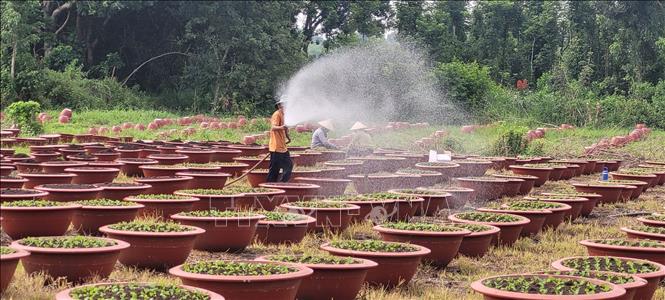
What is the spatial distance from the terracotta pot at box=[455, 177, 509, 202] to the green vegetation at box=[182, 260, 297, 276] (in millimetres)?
6942

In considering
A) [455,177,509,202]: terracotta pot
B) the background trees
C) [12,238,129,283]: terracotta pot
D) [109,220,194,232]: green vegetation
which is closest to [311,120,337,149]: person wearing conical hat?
[455,177,509,202]: terracotta pot

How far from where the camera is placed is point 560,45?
43500 mm

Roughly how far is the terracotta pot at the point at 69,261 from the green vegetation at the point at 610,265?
324 cm

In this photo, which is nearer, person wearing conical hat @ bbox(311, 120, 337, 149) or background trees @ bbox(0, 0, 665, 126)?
person wearing conical hat @ bbox(311, 120, 337, 149)

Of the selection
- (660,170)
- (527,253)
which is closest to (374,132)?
(660,170)

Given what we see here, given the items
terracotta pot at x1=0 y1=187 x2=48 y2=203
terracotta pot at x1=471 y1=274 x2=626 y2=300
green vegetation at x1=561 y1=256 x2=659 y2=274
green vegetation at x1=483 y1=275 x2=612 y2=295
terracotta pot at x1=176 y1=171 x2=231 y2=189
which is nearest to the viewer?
terracotta pot at x1=471 y1=274 x2=626 y2=300

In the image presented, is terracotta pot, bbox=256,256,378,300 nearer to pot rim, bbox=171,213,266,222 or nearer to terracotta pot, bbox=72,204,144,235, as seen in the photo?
pot rim, bbox=171,213,266,222

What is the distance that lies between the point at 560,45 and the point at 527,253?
36.1m

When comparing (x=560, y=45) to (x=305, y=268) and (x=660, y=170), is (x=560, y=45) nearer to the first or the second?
(x=660, y=170)

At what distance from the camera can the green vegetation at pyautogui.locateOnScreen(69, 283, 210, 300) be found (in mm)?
5133

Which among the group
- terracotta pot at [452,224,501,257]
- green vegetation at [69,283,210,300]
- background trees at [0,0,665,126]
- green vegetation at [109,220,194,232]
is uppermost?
background trees at [0,0,665,126]

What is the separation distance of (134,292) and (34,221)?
2.97 m

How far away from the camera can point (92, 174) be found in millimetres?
11742

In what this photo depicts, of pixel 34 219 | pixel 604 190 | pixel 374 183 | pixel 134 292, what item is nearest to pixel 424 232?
pixel 134 292
